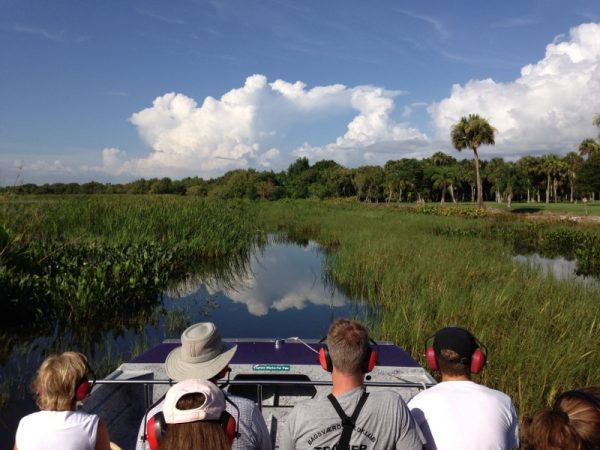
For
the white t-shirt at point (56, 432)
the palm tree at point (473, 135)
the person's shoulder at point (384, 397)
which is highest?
the palm tree at point (473, 135)

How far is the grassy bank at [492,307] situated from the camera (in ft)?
16.0

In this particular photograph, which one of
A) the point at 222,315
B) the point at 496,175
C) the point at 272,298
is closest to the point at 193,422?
the point at 222,315

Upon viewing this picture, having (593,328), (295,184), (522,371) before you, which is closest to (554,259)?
(593,328)

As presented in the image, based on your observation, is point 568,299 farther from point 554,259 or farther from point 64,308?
point 554,259

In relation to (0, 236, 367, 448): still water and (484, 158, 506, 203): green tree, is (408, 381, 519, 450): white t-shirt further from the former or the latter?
(484, 158, 506, 203): green tree

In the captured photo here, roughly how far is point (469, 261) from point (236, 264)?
25.0 feet

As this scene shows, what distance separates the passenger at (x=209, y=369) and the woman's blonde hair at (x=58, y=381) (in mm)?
415

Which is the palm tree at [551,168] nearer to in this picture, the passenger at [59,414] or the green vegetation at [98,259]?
the green vegetation at [98,259]

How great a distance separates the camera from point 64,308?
7.82 metres

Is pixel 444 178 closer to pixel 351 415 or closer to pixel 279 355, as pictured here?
pixel 279 355

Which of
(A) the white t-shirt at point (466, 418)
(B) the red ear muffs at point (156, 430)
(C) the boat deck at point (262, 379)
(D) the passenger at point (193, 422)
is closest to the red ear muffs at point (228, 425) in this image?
(D) the passenger at point (193, 422)

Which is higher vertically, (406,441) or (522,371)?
(406,441)

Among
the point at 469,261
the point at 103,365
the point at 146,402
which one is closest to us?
the point at 146,402

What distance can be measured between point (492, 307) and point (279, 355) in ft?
12.9
